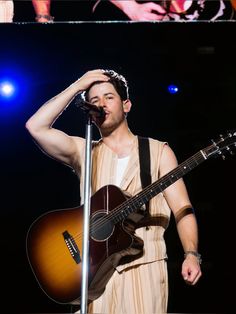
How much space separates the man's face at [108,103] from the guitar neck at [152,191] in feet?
1.79

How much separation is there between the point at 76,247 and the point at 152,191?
48 cm

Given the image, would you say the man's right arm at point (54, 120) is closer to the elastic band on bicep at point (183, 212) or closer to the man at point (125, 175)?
the man at point (125, 175)

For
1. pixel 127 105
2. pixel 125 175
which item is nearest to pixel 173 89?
pixel 127 105

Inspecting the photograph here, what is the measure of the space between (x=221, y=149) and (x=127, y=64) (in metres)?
1.18

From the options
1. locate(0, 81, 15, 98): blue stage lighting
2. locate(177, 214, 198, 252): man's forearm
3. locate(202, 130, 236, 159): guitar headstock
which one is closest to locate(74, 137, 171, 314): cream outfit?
locate(177, 214, 198, 252): man's forearm

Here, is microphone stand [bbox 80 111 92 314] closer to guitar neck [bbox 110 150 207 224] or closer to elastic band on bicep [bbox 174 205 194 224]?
guitar neck [bbox 110 150 207 224]

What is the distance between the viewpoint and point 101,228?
2.42 meters

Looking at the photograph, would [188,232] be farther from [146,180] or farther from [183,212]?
[146,180]

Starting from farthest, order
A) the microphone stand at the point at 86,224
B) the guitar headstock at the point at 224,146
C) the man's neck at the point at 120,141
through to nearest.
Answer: the man's neck at the point at 120,141 → the guitar headstock at the point at 224,146 → the microphone stand at the point at 86,224

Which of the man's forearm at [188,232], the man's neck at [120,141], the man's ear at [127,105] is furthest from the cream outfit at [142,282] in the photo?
the man's ear at [127,105]

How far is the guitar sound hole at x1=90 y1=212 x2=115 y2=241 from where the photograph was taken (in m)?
2.40

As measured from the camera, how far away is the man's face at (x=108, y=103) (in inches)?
109

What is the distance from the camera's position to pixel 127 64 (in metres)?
3.28

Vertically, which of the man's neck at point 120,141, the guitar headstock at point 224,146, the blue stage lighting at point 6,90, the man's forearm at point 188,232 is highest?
the blue stage lighting at point 6,90
